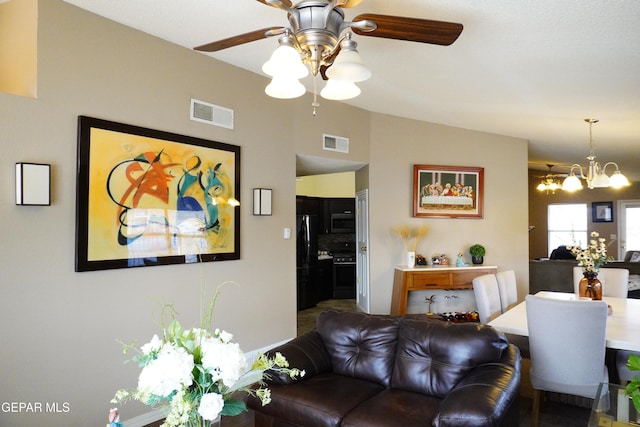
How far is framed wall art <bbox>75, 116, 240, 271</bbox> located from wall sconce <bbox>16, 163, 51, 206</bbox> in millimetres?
232

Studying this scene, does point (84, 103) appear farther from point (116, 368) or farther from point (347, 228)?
point (347, 228)

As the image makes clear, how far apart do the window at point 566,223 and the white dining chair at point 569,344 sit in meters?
9.24

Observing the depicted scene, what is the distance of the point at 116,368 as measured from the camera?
301 cm

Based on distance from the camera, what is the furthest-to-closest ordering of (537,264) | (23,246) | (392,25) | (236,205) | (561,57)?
(537,264) < (236,205) < (561,57) < (23,246) < (392,25)

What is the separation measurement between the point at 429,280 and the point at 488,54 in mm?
3184

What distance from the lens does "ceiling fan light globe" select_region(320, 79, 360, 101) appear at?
221 centimetres

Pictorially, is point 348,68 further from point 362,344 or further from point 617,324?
point 617,324

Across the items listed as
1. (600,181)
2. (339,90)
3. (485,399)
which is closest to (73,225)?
(339,90)

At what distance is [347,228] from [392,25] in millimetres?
6332

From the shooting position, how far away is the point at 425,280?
5.55m

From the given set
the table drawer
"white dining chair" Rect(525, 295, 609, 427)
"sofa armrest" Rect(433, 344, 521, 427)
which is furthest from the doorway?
"sofa armrest" Rect(433, 344, 521, 427)

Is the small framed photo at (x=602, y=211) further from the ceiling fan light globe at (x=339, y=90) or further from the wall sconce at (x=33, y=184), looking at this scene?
the wall sconce at (x=33, y=184)

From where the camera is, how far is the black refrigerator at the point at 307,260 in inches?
274

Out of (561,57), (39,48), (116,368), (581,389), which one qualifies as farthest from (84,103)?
(581,389)
